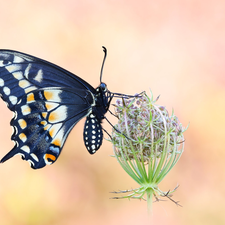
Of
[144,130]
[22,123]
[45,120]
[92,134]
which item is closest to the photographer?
[144,130]

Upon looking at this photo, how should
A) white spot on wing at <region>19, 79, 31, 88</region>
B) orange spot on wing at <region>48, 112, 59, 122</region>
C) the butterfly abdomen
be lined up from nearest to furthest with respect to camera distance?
the butterfly abdomen → white spot on wing at <region>19, 79, 31, 88</region> → orange spot on wing at <region>48, 112, 59, 122</region>

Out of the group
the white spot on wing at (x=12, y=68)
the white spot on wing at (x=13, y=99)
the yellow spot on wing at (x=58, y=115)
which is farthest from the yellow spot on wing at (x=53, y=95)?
the white spot on wing at (x=12, y=68)

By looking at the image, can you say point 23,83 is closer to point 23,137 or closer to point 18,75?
point 18,75

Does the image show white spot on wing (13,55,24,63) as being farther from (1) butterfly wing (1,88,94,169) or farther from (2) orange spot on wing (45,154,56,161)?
(2) orange spot on wing (45,154,56,161)

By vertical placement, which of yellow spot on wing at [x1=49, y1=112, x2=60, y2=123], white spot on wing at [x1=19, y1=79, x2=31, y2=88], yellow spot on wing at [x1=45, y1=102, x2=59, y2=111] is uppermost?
white spot on wing at [x1=19, y1=79, x2=31, y2=88]

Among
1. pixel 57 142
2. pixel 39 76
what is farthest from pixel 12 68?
pixel 57 142

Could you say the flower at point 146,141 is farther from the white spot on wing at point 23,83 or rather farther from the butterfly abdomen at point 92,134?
the white spot on wing at point 23,83

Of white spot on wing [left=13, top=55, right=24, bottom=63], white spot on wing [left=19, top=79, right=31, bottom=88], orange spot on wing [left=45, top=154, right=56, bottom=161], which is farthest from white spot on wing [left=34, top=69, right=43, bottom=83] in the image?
orange spot on wing [left=45, top=154, right=56, bottom=161]

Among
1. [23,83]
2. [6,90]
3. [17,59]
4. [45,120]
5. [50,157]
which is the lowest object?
[50,157]
